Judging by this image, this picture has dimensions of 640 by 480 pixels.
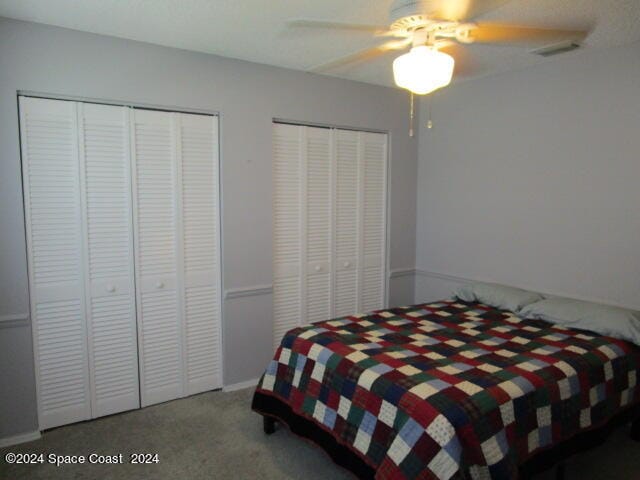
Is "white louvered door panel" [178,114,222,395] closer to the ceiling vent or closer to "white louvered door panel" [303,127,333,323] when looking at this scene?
"white louvered door panel" [303,127,333,323]

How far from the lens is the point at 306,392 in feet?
7.40

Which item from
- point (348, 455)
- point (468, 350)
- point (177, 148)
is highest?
point (177, 148)

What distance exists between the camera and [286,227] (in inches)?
133

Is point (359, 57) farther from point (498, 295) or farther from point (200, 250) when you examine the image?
point (498, 295)

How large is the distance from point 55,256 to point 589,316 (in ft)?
10.3

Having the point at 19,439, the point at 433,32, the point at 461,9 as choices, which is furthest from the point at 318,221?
the point at 19,439

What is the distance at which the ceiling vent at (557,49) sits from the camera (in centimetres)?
→ 262

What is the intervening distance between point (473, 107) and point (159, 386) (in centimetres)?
318

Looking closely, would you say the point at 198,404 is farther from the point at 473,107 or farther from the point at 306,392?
the point at 473,107

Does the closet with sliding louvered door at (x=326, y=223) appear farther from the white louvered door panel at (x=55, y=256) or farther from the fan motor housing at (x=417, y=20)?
the fan motor housing at (x=417, y=20)

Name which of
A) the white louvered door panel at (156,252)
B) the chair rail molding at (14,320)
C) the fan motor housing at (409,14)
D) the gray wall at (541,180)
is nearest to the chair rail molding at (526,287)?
the gray wall at (541,180)

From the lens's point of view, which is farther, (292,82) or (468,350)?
(292,82)

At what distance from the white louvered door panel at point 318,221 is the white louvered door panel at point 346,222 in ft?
0.28

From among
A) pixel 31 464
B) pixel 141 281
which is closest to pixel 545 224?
pixel 141 281
